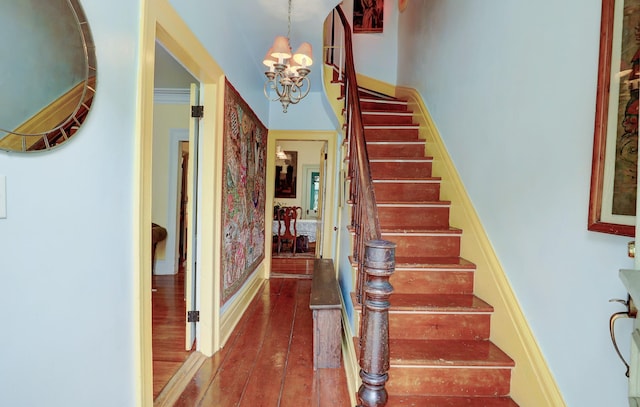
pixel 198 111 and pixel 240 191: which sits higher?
pixel 198 111

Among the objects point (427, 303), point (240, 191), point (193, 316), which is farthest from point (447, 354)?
point (240, 191)

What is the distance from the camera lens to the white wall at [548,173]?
1146 millimetres

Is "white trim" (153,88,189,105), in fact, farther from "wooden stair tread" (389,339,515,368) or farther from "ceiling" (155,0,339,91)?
"wooden stair tread" (389,339,515,368)

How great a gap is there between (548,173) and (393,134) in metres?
1.97

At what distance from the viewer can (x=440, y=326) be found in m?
1.80

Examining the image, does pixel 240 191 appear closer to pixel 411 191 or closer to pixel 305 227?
pixel 411 191

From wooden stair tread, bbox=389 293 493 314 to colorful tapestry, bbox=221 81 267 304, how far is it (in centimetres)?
141

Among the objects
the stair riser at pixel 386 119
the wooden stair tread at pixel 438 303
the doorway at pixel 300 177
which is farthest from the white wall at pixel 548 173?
the doorway at pixel 300 177

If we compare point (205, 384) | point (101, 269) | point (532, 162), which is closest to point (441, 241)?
point (532, 162)

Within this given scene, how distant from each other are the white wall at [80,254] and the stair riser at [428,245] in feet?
5.64

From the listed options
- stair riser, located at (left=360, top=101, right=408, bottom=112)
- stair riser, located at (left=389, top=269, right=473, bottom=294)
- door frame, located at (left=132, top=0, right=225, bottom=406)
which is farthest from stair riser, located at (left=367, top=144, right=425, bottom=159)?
door frame, located at (left=132, top=0, right=225, bottom=406)

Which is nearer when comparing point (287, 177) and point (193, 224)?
point (193, 224)

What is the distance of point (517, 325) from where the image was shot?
61.7 inches

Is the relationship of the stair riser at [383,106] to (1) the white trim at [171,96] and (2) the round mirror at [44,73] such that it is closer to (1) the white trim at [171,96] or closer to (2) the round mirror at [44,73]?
(1) the white trim at [171,96]
